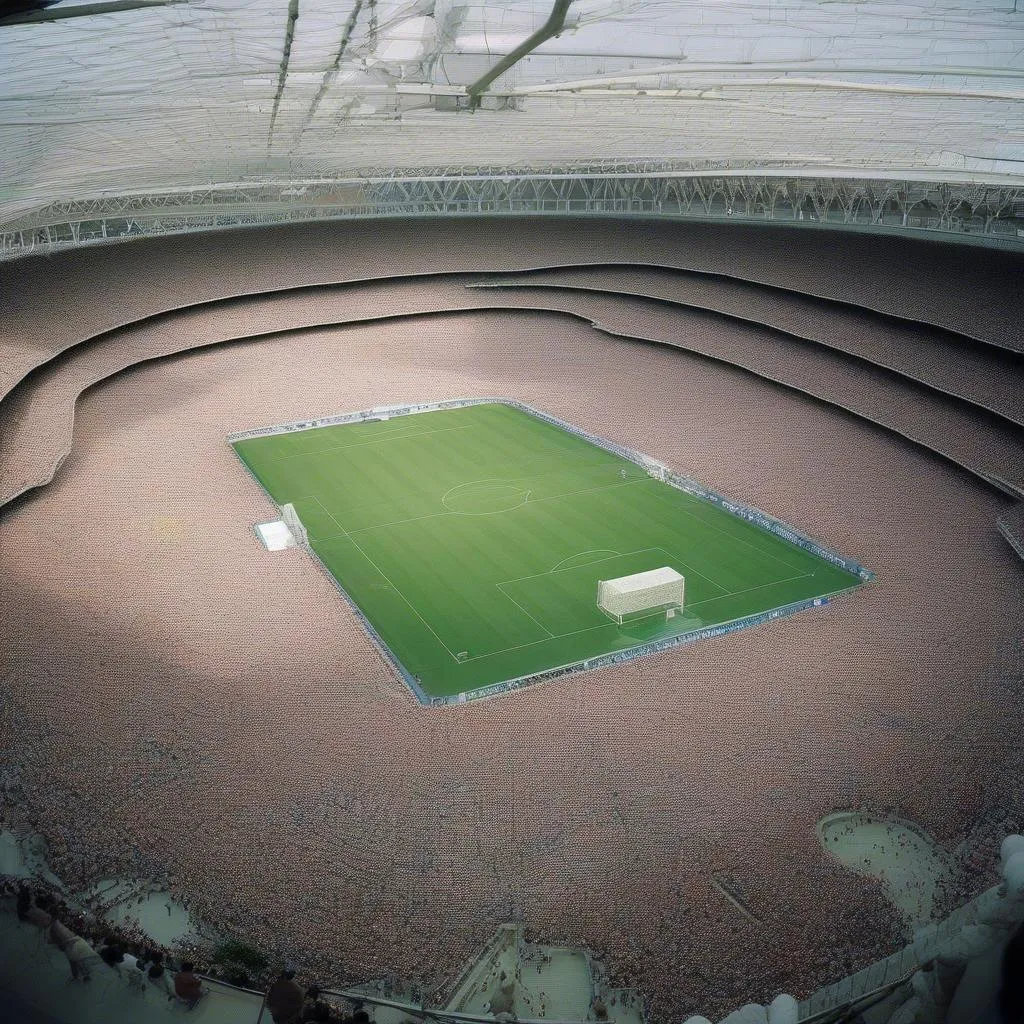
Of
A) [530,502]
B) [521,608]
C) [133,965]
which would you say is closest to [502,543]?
[530,502]

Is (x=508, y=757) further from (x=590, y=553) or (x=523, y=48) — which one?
(x=523, y=48)

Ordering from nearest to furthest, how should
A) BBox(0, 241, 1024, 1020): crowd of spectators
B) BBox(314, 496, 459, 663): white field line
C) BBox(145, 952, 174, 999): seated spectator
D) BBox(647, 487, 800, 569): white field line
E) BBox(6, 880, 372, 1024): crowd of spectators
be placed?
BBox(6, 880, 372, 1024): crowd of spectators
BBox(145, 952, 174, 999): seated spectator
BBox(0, 241, 1024, 1020): crowd of spectators
BBox(314, 496, 459, 663): white field line
BBox(647, 487, 800, 569): white field line

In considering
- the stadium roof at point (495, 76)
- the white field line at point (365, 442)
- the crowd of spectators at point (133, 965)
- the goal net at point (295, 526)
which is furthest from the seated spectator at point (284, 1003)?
the white field line at point (365, 442)

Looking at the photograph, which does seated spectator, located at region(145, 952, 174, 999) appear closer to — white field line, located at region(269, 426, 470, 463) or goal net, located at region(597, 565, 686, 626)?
goal net, located at region(597, 565, 686, 626)

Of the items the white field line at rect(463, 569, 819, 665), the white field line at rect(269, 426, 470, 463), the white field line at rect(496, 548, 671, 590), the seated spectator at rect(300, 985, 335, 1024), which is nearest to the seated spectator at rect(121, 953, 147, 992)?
the seated spectator at rect(300, 985, 335, 1024)

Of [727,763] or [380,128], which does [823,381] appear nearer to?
[380,128]
